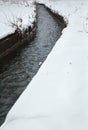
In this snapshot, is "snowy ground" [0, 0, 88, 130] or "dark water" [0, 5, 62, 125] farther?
"dark water" [0, 5, 62, 125]

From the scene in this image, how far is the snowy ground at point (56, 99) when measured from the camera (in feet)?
14.8

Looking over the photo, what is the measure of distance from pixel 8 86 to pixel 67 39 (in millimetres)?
3517

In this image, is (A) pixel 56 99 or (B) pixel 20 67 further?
(B) pixel 20 67

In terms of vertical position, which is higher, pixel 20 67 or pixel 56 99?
pixel 56 99

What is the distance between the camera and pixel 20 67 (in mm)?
10062

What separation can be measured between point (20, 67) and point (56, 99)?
4.89m

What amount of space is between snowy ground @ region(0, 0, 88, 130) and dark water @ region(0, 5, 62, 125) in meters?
1.21

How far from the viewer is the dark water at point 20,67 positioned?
7.50 m

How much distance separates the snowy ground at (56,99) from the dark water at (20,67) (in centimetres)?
121

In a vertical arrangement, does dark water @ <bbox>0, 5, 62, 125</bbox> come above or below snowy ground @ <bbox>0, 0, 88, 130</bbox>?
below

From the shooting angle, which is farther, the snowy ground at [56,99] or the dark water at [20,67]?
the dark water at [20,67]

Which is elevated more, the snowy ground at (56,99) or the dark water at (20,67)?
the snowy ground at (56,99)

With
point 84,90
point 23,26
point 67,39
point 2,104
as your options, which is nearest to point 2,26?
point 23,26

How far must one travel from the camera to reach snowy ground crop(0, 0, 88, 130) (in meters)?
4.52
